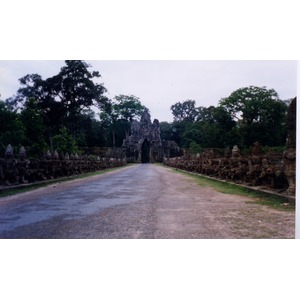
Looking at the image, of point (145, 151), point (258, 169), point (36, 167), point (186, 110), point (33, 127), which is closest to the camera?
point (186, 110)

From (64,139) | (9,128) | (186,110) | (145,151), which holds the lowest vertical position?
(145,151)

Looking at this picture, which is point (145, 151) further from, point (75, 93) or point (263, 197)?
point (263, 197)

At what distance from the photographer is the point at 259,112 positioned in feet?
19.0

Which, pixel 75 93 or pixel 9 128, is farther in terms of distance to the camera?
pixel 9 128

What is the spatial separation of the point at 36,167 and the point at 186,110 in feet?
15.3

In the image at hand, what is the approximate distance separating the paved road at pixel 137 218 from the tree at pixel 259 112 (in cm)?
125

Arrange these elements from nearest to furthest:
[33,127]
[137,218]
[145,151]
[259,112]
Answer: [137,218]
[259,112]
[33,127]
[145,151]

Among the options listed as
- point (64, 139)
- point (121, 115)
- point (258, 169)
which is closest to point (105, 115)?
point (121, 115)

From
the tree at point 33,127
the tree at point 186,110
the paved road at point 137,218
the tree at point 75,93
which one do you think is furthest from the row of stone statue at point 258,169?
the tree at point 33,127

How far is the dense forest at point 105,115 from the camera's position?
580cm

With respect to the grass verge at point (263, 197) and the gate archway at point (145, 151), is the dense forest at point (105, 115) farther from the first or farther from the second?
the gate archway at point (145, 151)

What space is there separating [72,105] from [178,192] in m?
2.72
